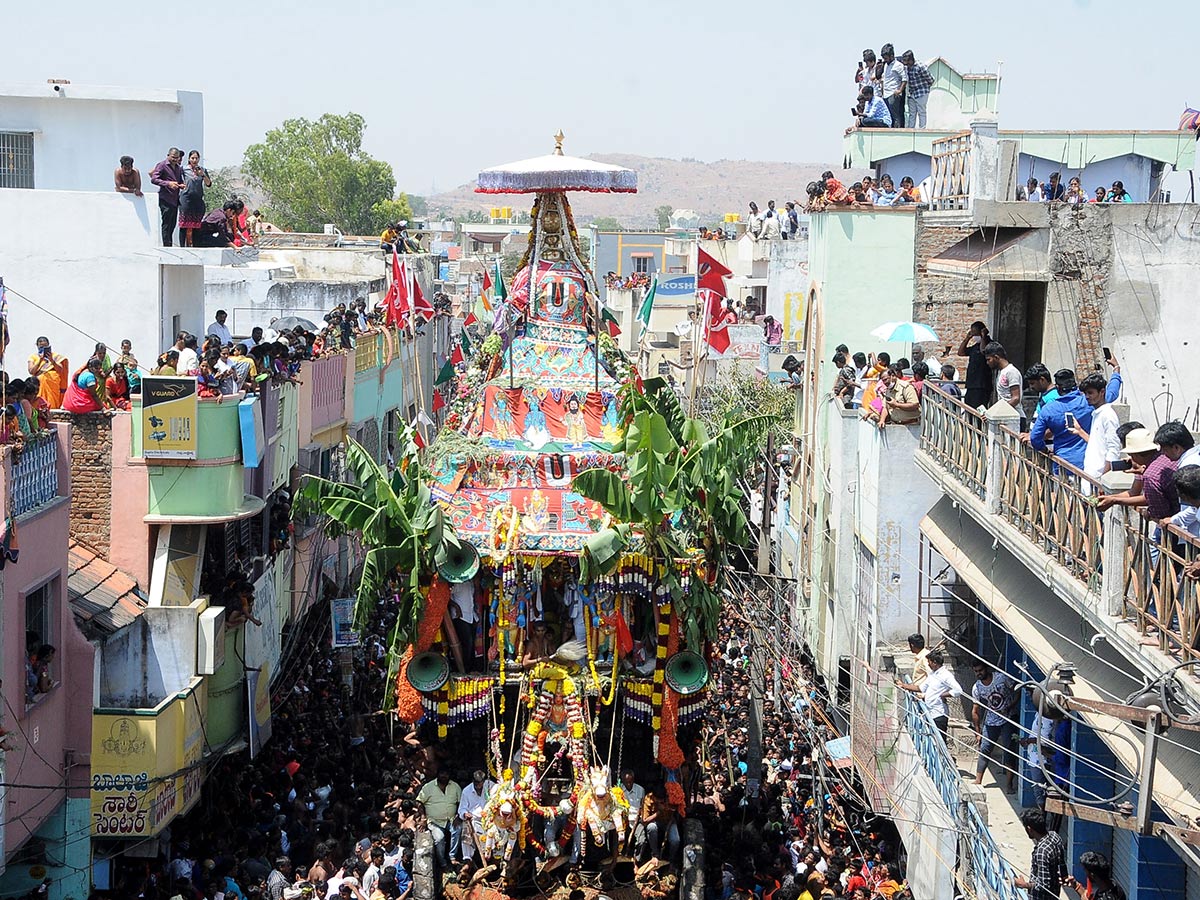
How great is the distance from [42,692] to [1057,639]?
9.23 meters

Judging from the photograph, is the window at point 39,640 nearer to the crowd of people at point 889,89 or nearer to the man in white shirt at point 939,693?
the man in white shirt at point 939,693

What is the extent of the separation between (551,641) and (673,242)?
54.3m

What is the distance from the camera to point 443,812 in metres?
17.0

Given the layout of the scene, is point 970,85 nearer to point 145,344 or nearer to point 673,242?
point 145,344

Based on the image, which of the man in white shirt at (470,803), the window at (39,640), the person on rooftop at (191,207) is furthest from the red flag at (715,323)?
the window at (39,640)

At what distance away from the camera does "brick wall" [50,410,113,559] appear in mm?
18703

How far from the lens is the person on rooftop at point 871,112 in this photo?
29.2 meters

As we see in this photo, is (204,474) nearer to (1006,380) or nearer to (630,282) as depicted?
(1006,380)

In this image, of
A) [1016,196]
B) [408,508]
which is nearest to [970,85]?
[1016,196]

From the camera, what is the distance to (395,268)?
84.2 feet

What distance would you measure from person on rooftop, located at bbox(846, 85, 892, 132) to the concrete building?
315 millimetres

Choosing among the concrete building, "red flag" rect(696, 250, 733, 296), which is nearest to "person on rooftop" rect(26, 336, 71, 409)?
"red flag" rect(696, 250, 733, 296)

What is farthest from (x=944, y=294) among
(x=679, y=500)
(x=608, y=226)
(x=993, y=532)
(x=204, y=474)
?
(x=608, y=226)

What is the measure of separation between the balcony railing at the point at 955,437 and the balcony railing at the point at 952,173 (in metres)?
3.44
